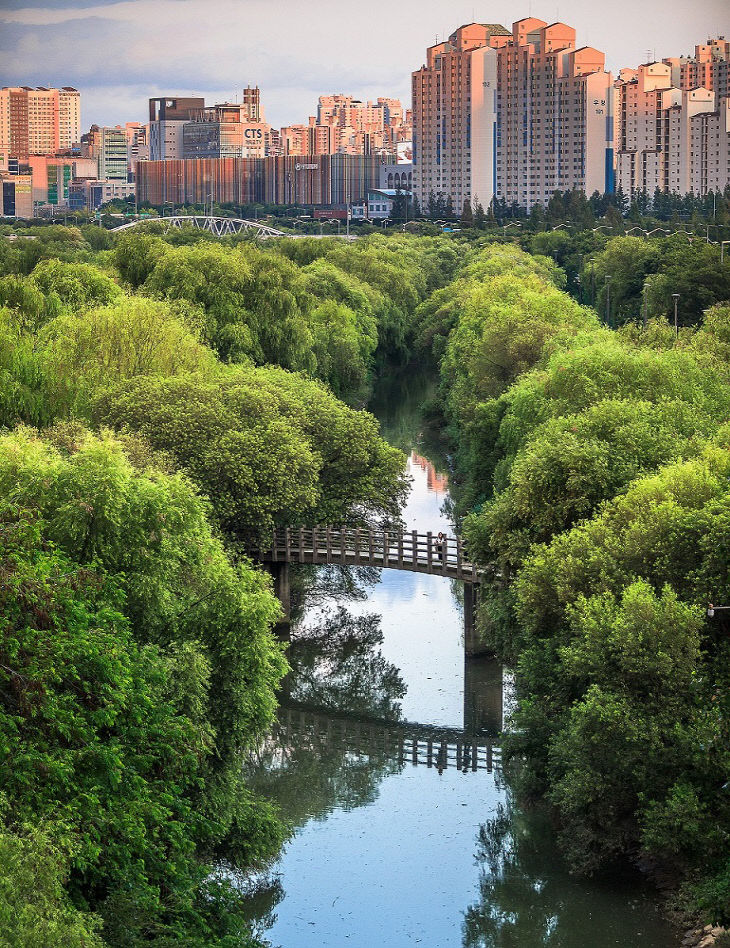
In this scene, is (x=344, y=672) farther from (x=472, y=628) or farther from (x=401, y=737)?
(x=401, y=737)

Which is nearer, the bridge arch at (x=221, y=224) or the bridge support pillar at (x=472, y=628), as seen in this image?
the bridge support pillar at (x=472, y=628)

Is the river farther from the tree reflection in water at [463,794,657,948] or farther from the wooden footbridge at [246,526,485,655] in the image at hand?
the wooden footbridge at [246,526,485,655]

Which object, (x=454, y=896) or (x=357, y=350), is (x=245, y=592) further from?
(x=357, y=350)

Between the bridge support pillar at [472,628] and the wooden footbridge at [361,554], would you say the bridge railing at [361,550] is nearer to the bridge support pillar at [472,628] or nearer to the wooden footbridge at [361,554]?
the wooden footbridge at [361,554]

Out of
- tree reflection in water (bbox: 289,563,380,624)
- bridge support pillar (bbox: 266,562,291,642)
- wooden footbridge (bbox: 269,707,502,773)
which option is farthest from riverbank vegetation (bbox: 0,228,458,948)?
wooden footbridge (bbox: 269,707,502,773)

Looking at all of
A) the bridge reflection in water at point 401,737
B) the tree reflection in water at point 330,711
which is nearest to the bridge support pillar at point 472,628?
the bridge reflection in water at point 401,737
